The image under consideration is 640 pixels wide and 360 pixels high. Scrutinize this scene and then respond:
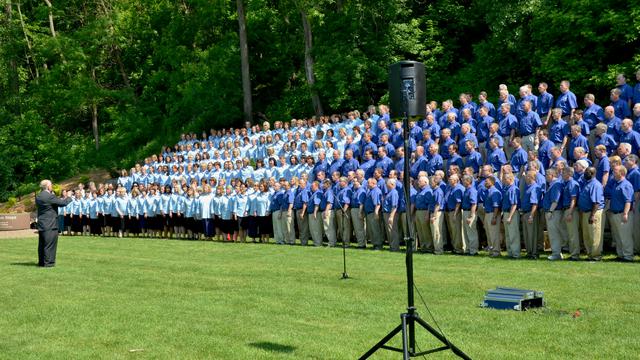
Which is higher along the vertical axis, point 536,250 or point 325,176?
point 325,176

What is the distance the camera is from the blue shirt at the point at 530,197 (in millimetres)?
16266

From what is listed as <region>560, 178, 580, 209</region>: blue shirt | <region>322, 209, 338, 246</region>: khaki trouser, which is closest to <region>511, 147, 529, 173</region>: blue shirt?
<region>560, 178, 580, 209</region>: blue shirt

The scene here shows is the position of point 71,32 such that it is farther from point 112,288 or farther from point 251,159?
point 112,288

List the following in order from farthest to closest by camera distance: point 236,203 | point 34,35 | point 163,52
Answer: point 34,35 → point 163,52 → point 236,203

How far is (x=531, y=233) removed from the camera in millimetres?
16438

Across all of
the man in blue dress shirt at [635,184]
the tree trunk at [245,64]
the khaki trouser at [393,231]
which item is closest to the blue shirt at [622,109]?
the man in blue dress shirt at [635,184]

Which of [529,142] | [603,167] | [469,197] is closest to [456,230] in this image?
[469,197]

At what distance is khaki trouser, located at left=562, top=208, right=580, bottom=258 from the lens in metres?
15.5

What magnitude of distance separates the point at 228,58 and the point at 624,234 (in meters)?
32.6

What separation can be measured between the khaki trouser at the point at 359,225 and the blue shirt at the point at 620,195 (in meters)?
7.23

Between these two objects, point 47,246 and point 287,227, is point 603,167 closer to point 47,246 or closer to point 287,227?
point 287,227

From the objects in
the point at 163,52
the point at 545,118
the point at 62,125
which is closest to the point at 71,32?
the point at 62,125

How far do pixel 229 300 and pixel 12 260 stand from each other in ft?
34.5

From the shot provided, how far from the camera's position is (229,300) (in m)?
11.5
